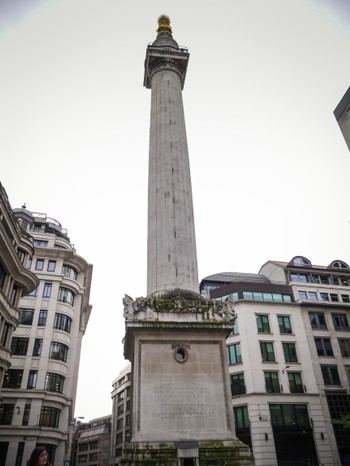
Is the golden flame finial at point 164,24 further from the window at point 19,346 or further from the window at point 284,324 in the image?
the window at point 19,346

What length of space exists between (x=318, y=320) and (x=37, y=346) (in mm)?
36631

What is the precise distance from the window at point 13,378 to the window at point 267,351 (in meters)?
28.9

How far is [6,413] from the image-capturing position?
42.0 meters

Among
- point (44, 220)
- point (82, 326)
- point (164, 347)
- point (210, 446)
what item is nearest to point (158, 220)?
point (164, 347)

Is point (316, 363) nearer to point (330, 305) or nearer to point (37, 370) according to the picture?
point (330, 305)

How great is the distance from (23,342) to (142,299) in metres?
34.1

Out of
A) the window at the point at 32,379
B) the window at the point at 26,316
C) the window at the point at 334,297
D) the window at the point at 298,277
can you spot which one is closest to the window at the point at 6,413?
the window at the point at 32,379

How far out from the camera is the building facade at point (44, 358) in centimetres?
4166

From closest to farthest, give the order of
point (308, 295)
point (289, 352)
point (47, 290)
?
point (289, 352)
point (47, 290)
point (308, 295)

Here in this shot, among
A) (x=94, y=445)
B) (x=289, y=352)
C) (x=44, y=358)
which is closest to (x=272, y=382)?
(x=289, y=352)

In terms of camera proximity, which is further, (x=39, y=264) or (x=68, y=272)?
(x=68, y=272)

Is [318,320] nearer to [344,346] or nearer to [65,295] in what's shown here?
[344,346]

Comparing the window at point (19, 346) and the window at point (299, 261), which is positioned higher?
the window at point (299, 261)

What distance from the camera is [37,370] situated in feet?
149
